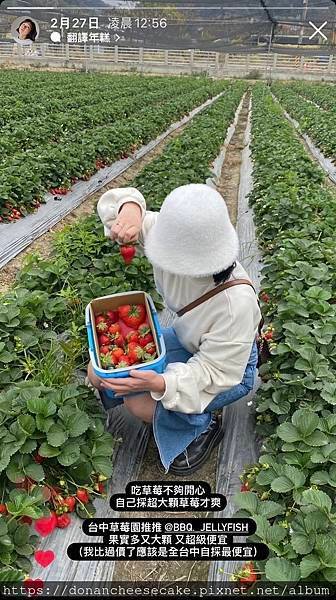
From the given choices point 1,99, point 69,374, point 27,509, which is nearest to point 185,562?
point 27,509

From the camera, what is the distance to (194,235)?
1941mm

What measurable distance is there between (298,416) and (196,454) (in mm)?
641

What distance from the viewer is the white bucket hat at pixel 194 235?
6.38ft

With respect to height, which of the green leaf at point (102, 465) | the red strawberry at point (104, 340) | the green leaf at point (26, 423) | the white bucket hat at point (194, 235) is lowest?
the green leaf at point (102, 465)

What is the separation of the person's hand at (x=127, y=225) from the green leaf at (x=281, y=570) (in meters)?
1.44

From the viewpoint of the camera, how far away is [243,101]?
936 inches

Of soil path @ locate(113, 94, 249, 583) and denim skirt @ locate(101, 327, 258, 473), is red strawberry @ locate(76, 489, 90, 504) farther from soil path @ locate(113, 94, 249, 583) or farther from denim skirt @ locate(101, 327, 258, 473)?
denim skirt @ locate(101, 327, 258, 473)

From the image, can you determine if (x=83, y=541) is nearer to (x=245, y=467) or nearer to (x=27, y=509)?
(x=27, y=509)

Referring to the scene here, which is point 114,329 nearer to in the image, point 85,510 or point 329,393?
point 85,510

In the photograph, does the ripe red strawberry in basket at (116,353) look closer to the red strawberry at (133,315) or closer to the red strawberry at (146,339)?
the red strawberry at (146,339)

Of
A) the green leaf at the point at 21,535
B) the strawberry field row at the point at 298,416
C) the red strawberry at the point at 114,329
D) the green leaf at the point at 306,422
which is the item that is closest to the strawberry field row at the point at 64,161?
the strawberry field row at the point at 298,416

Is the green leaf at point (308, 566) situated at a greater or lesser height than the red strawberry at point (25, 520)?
greater

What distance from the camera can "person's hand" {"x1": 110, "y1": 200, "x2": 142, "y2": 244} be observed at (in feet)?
7.84

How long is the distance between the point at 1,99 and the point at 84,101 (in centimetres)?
269
